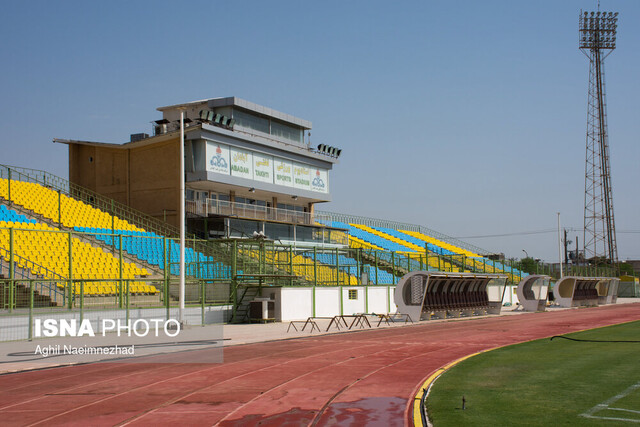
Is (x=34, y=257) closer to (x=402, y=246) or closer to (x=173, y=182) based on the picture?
(x=173, y=182)

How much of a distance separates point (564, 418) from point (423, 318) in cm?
2432

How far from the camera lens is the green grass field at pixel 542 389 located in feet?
27.8

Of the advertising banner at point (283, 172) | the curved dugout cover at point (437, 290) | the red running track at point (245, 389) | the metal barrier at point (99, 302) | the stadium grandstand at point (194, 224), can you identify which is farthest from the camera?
the advertising banner at point (283, 172)

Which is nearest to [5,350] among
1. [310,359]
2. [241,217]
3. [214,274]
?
[310,359]

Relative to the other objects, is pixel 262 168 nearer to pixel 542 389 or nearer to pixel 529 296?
pixel 529 296

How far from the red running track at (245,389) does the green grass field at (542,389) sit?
0.68 meters

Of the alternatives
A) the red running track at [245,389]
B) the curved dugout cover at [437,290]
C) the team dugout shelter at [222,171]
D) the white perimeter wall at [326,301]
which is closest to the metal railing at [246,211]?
the team dugout shelter at [222,171]

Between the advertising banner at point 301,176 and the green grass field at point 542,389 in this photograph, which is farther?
the advertising banner at point 301,176

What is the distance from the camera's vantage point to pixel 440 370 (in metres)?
13.5

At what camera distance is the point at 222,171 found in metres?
41.1

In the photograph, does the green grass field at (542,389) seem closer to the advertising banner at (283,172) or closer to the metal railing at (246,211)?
the metal railing at (246,211)

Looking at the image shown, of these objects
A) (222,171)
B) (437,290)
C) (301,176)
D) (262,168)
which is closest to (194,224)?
(222,171)

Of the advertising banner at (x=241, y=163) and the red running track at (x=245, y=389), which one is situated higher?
the advertising banner at (x=241, y=163)

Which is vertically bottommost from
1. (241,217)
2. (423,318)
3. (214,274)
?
(423,318)
